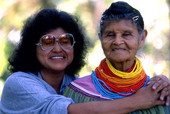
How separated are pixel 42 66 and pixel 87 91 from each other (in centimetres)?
58

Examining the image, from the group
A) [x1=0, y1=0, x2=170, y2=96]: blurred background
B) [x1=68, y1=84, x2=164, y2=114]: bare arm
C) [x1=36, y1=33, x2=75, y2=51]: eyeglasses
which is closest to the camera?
[x1=68, y1=84, x2=164, y2=114]: bare arm

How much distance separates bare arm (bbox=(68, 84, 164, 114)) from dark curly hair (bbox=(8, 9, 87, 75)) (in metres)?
0.80

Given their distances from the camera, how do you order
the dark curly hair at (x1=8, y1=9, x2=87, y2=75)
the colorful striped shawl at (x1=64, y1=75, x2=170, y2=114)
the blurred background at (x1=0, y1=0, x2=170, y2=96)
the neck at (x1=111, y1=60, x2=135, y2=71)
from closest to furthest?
the colorful striped shawl at (x1=64, y1=75, x2=170, y2=114)
the neck at (x1=111, y1=60, x2=135, y2=71)
the dark curly hair at (x1=8, y1=9, x2=87, y2=75)
the blurred background at (x1=0, y1=0, x2=170, y2=96)

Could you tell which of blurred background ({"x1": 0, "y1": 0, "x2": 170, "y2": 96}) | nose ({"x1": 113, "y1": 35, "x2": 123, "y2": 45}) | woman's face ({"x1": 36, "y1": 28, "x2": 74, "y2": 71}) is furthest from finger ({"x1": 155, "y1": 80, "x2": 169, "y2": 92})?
blurred background ({"x1": 0, "y1": 0, "x2": 170, "y2": 96})

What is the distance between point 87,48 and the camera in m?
4.17

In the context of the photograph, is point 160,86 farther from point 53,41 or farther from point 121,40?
point 53,41

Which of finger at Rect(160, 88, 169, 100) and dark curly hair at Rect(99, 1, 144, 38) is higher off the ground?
dark curly hair at Rect(99, 1, 144, 38)

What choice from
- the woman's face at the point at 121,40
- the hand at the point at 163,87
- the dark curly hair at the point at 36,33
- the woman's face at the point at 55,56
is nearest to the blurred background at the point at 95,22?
the dark curly hair at the point at 36,33

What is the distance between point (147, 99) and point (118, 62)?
16.4 inches

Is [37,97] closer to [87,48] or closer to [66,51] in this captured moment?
[66,51]

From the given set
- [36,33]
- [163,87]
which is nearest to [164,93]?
[163,87]

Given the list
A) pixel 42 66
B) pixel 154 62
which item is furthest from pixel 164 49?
pixel 42 66

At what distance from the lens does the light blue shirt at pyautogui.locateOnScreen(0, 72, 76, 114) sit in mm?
3045

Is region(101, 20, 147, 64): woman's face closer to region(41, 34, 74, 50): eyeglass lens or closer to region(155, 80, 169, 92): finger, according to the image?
region(155, 80, 169, 92): finger
